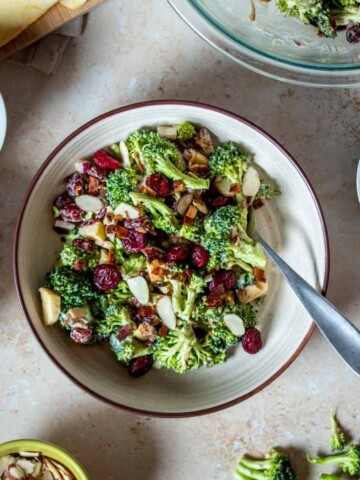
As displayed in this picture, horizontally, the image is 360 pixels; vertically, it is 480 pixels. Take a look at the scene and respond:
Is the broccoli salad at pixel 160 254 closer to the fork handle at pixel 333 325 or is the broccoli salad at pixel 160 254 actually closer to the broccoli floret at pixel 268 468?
the fork handle at pixel 333 325

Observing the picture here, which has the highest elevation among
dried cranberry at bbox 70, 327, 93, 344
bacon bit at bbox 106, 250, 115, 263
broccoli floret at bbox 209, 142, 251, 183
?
broccoli floret at bbox 209, 142, 251, 183

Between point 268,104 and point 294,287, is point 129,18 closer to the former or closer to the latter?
point 268,104

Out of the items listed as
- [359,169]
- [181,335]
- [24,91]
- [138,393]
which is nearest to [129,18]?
[24,91]

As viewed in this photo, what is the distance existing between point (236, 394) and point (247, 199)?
59cm

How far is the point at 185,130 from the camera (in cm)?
209

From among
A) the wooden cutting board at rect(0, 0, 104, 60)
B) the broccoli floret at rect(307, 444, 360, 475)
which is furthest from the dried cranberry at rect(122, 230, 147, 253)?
the broccoli floret at rect(307, 444, 360, 475)

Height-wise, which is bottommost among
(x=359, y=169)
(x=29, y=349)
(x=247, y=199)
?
(x=29, y=349)

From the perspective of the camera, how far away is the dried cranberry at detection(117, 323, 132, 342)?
2092 mm

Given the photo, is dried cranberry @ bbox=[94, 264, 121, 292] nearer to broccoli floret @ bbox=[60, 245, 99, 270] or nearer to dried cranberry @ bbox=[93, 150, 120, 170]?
broccoli floret @ bbox=[60, 245, 99, 270]

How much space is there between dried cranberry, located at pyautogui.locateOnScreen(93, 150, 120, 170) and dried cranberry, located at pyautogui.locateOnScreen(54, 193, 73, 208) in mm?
136

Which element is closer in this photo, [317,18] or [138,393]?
[317,18]

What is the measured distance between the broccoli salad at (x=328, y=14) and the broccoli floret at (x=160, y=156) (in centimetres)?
50

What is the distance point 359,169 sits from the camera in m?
2.17

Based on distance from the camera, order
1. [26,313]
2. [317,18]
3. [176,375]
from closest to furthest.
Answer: [317,18]
[26,313]
[176,375]
